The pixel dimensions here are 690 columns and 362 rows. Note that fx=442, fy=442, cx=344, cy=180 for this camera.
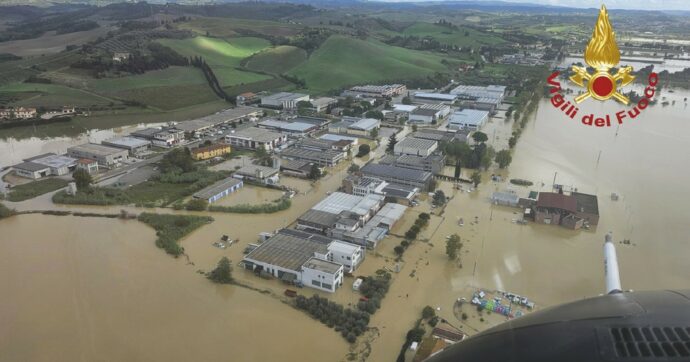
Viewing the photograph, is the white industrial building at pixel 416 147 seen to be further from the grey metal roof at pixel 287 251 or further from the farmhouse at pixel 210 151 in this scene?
the grey metal roof at pixel 287 251

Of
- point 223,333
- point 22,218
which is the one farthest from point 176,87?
point 223,333

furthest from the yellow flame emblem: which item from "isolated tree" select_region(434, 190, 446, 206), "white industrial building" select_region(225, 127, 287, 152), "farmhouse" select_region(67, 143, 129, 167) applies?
"farmhouse" select_region(67, 143, 129, 167)

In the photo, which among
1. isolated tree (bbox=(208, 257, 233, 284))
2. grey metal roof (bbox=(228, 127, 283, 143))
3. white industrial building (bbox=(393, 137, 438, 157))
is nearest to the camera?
isolated tree (bbox=(208, 257, 233, 284))

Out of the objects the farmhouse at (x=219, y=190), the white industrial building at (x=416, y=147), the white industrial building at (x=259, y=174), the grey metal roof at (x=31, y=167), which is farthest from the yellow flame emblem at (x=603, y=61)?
the grey metal roof at (x=31, y=167)

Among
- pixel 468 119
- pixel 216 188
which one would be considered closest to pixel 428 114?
pixel 468 119

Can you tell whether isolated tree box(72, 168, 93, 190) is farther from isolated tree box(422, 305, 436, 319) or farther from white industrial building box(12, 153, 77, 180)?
isolated tree box(422, 305, 436, 319)

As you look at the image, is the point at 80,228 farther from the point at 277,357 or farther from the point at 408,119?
the point at 408,119
